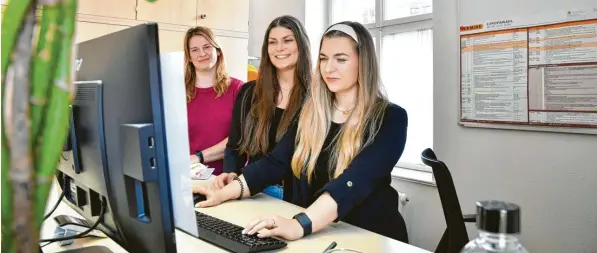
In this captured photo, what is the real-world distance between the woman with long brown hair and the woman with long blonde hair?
8.5 inches

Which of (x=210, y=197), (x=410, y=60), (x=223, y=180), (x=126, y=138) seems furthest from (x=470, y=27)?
(x=126, y=138)

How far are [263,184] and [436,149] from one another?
135 cm

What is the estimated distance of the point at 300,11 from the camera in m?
3.82

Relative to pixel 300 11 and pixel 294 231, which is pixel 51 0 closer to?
pixel 294 231

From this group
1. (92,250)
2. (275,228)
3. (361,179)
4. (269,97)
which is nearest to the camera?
(92,250)

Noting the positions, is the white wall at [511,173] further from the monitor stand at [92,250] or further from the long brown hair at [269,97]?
the monitor stand at [92,250]

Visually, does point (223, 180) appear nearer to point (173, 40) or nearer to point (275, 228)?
point (275, 228)

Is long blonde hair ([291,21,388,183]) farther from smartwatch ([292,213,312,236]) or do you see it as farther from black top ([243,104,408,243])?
smartwatch ([292,213,312,236])

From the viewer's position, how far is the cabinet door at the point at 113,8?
283 cm

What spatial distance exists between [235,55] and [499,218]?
3.02 metres

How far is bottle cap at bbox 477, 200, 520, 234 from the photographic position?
0.65m

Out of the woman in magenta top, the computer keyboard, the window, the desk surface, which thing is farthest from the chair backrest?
the window

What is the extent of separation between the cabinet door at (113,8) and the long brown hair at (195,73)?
70 centimetres

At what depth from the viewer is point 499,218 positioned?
0.66m
